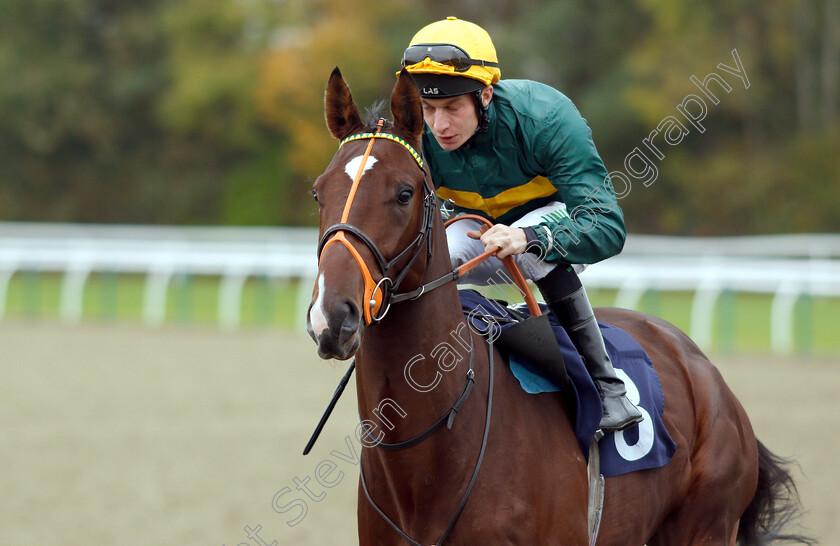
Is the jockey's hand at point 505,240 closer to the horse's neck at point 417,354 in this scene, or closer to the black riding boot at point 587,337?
the horse's neck at point 417,354

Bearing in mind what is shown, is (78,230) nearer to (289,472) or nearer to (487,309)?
(289,472)

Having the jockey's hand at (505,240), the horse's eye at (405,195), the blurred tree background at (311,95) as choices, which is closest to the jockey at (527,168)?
the jockey's hand at (505,240)

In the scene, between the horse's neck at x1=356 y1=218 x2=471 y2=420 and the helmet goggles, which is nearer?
the horse's neck at x1=356 y1=218 x2=471 y2=420

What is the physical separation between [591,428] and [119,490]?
423 cm

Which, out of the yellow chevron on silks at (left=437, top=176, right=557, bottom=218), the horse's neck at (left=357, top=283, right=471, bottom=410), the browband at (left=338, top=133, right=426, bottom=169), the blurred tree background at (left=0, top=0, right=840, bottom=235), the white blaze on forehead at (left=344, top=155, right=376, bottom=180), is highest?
the blurred tree background at (left=0, top=0, right=840, bottom=235)

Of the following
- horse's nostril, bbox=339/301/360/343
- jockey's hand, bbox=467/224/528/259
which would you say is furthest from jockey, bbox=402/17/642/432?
horse's nostril, bbox=339/301/360/343

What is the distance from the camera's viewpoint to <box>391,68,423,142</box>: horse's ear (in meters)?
2.85

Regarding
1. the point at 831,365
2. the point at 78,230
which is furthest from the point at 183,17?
the point at 831,365

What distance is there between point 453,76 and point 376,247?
0.76 m

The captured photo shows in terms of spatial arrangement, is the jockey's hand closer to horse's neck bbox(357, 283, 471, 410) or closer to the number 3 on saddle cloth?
horse's neck bbox(357, 283, 471, 410)

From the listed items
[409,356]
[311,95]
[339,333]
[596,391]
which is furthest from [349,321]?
[311,95]

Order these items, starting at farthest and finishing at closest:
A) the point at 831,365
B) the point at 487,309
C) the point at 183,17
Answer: the point at 183,17
the point at 831,365
the point at 487,309

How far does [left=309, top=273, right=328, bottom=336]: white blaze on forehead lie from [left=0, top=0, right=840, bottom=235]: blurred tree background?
65.2 feet

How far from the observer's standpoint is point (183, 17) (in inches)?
1090
